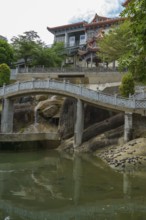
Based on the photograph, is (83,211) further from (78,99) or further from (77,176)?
(78,99)

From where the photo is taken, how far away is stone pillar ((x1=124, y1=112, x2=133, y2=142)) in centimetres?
1676

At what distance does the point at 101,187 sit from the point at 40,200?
8.39 ft

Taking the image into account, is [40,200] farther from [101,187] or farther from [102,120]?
[102,120]

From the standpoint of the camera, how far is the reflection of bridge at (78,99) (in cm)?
1711

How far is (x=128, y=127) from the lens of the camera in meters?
17.0

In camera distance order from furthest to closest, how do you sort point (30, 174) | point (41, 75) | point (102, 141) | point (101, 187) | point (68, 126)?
1. point (41, 75)
2. point (68, 126)
3. point (102, 141)
4. point (30, 174)
5. point (101, 187)

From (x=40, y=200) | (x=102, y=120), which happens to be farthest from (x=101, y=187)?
(x=102, y=120)

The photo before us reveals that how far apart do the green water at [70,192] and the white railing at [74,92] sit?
531cm

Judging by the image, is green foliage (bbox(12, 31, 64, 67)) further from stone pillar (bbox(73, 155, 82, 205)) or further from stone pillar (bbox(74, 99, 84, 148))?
stone pillar (bbox(73, 155, 82, 205))

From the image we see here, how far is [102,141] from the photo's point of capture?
17578mm

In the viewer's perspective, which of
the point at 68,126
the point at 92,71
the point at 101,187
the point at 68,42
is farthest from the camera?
the point at 68,42

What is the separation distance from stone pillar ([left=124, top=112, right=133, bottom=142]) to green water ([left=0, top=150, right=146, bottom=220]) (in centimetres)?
361

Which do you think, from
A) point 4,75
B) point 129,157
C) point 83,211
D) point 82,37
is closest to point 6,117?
point 4,75

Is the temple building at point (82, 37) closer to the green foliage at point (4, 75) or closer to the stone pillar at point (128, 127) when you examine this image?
the green foliage at point (4, 75)
